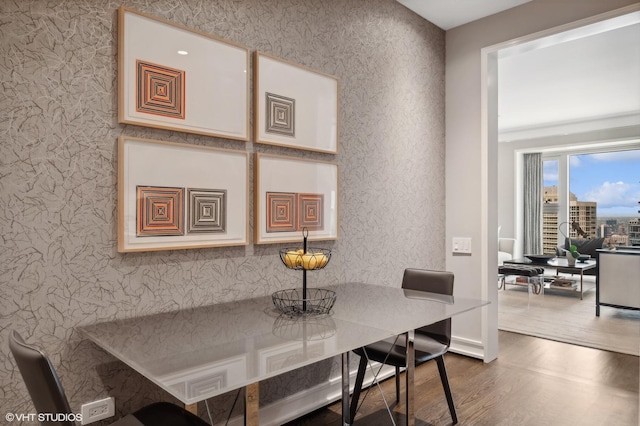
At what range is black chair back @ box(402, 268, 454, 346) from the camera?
7.79 feet

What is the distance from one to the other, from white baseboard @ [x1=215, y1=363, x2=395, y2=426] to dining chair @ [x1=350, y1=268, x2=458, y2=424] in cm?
24

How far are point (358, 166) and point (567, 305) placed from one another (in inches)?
175

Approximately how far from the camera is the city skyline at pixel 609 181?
8.27 meters

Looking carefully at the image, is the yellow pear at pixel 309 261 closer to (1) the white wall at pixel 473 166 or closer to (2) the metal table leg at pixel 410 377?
(2) the metal table leg at pixel 410 377

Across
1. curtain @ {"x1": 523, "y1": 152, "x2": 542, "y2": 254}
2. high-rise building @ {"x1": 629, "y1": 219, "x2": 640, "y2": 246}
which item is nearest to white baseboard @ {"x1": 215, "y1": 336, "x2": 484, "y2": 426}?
curtain @ {"x1": 523, "y1": 152, "x2": 542, "y2": 254}

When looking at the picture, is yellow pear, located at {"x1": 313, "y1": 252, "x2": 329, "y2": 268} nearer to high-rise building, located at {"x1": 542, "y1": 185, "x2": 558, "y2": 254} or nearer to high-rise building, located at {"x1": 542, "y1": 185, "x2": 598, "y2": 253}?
high-rise building, located at {"x1": 542, "y1": 185, "x2": 598, "y2": 253}

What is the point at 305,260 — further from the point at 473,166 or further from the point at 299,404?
the point at 473,166

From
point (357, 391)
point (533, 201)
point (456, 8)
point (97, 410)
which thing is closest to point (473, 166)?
point (456, 8)

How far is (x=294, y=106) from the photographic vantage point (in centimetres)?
241

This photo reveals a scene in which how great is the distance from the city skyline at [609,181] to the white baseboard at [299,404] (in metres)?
8.16

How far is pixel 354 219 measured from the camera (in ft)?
9.25

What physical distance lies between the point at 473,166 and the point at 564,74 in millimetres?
2877

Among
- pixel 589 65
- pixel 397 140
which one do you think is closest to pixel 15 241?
pixel 397 140

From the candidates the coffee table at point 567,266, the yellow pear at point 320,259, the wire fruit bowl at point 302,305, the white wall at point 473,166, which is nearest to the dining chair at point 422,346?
the wire fruit bowl at point 302,305
